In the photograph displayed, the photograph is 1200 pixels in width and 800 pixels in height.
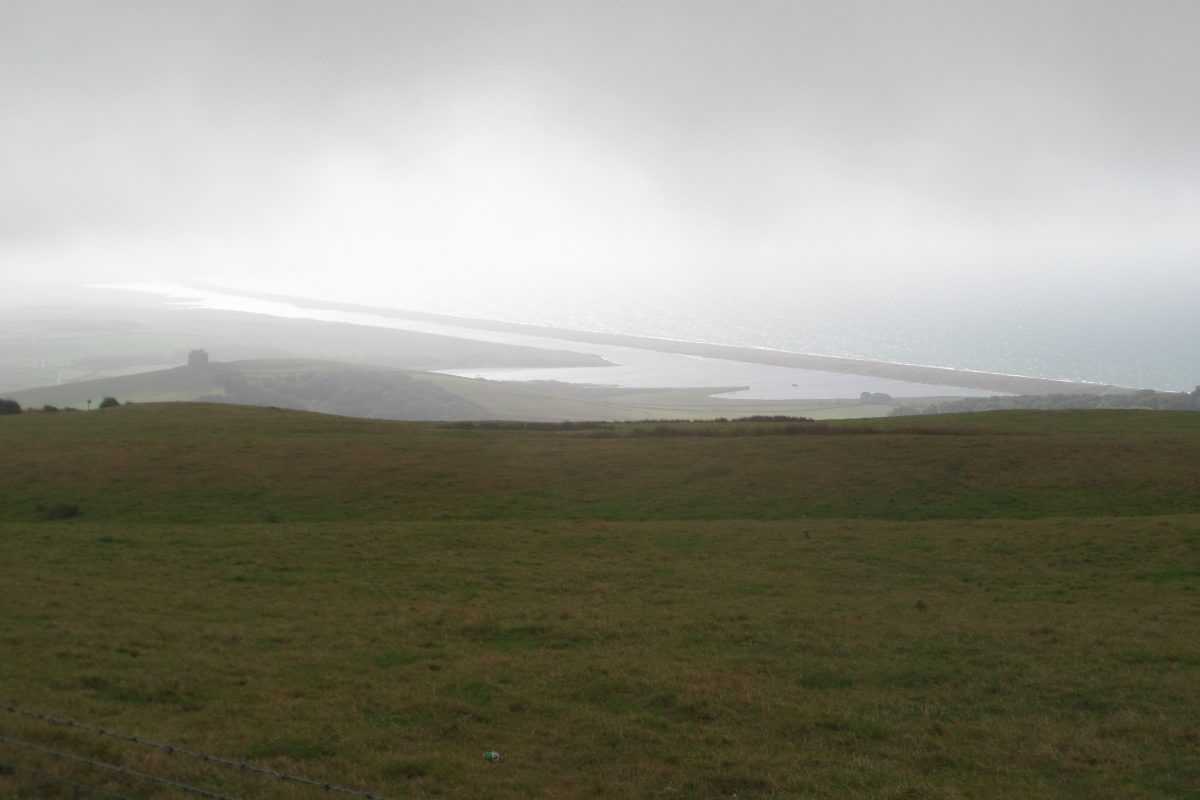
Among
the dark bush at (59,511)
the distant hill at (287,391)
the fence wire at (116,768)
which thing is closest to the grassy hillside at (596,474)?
the dark bush at (59,511)

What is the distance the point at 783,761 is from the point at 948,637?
8.45 m

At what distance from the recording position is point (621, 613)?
2380 cm

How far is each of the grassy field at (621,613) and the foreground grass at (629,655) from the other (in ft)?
0.32

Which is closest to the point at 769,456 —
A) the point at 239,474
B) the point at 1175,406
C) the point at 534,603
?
the point at 534,603

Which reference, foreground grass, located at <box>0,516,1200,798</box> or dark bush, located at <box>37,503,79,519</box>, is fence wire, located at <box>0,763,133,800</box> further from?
dark bush, located at <box>37,503,79,519</box>

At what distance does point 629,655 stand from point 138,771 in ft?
33.3

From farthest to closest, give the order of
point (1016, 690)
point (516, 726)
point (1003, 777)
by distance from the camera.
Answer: point (1016, 690)
point (516, 726)
point (1003, 777)

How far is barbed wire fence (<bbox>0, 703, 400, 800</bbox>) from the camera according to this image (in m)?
12.8

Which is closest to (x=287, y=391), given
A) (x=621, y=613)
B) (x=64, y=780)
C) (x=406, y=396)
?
(x=406, y=396)

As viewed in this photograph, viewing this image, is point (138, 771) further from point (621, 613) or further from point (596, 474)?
point (596, 474)

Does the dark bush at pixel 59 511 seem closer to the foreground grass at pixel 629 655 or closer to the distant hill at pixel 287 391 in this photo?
the foreground grass at pixel 629 655

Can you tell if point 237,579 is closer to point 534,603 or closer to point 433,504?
point 534,603

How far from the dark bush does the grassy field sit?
56cm

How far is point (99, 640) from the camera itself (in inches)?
794
